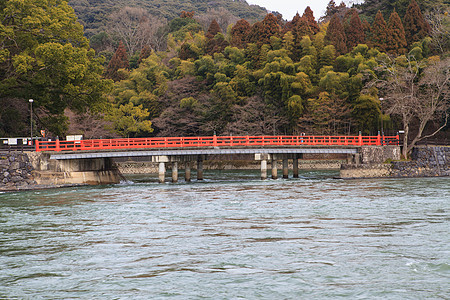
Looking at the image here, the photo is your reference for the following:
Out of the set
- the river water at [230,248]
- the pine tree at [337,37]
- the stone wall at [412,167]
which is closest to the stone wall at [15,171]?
the river water at [230,248]

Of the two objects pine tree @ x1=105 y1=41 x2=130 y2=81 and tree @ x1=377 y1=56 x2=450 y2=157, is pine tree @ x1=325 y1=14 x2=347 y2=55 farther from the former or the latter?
pine tree @ x1=105 y1=41 x2=130 y2=81

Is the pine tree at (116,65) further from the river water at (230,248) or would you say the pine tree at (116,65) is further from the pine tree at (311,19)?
the river water at (230,248)

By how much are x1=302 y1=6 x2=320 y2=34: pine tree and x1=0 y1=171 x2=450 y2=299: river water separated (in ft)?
202

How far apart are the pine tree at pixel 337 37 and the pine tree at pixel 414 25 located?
32.4ft

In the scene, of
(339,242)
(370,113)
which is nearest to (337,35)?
(370,113)

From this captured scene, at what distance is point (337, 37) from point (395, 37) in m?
8.38

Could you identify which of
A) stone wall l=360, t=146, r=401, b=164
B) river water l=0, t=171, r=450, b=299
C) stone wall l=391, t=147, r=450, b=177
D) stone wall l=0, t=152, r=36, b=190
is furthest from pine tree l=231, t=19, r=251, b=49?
river water l=0, t=171, r=450, b=299

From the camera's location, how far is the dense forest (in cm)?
4709

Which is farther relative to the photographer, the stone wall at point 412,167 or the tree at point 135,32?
the tree at point 135,32

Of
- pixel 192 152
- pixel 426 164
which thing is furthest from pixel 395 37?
pixel 192 152

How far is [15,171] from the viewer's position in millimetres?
39750

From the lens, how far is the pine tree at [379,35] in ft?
252

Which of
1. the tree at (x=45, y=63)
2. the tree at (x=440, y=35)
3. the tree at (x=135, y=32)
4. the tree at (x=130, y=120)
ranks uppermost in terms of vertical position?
the tree at (x=135, y=32)

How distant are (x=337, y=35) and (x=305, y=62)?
353 inches
